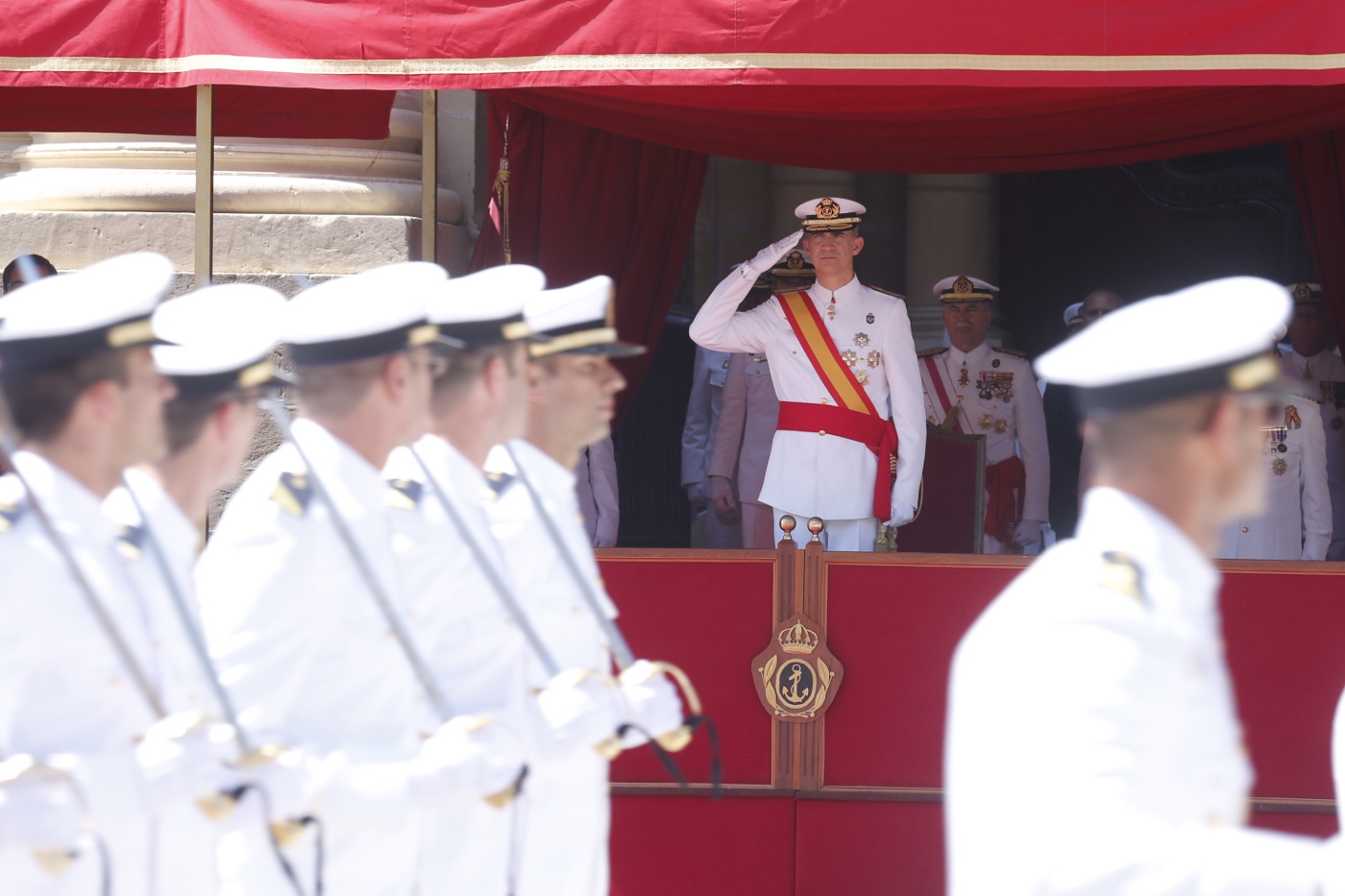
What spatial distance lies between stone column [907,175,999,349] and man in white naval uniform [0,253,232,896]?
6.51 meters

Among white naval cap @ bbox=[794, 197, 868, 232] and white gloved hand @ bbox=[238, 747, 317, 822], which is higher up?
white naval cap @ bbox=[794, 197, 868, 232]

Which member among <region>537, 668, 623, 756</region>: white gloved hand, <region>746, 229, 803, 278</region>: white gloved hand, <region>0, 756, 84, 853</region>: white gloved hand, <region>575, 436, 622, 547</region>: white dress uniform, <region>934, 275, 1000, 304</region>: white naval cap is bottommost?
<region>0, 756, 84, 853</region>: white gloved hand

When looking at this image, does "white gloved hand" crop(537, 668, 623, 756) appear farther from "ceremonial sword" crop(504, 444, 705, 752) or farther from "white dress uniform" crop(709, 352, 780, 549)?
"white dress uniform" crop(709, 352, 780, 549)

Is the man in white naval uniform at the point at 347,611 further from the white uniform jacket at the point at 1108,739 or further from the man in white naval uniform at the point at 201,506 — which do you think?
the white uniform jacket at the point at 1108,739

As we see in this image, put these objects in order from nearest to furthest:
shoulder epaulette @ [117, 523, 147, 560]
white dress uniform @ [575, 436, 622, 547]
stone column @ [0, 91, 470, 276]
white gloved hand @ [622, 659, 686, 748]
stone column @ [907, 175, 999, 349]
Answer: shoulder epaulette @ [117, 523, 147, 560] < white gloved hand @ [622, 659, 686, 748] < stone column @ [0, 91, 470, 276] < white dress uniform @ [575, 436, 622, 547] < stone column @ [907, 175, 999, 349]

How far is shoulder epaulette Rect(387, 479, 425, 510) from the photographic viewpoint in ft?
9.02

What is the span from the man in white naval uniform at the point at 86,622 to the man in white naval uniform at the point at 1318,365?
15.7 ft

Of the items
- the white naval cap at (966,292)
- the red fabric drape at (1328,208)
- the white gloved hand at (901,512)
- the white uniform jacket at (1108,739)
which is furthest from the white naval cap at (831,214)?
the white uniform jacket at (1108,739)

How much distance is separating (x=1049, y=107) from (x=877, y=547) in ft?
5.17

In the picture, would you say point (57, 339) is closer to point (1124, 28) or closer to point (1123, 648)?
point (1123, 648)

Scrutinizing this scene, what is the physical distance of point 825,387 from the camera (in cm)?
559

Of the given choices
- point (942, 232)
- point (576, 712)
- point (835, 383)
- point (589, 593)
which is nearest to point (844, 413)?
point (835, 383)

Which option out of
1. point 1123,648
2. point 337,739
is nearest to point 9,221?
point 337,739

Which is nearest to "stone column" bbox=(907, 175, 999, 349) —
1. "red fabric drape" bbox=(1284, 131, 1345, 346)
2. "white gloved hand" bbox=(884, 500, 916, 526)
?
"red fabric drape" bbox=(1284, 131, 1345, 346)
